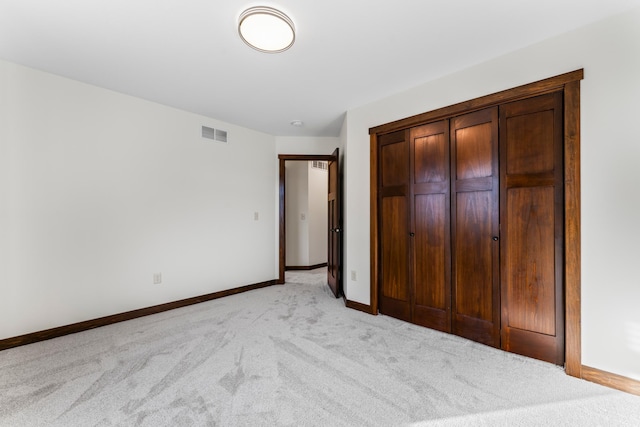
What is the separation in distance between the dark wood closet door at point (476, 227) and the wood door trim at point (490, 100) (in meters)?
0.07

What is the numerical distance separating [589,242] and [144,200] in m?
4.11

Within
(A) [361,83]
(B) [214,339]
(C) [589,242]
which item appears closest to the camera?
(C) [589,242]

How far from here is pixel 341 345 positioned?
7.60 feet

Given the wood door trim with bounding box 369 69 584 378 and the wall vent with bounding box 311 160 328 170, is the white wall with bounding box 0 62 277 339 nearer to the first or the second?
the wall vent with bounding box 311 160 328 170

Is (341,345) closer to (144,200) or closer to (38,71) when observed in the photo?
(144,200)

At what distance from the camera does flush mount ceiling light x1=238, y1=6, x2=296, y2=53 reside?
5.66ft

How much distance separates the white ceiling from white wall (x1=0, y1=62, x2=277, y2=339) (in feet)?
1.25

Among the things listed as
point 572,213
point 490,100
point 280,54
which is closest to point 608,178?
point 572,213

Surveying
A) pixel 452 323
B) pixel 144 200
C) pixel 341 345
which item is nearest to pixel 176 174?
pixel 144 200

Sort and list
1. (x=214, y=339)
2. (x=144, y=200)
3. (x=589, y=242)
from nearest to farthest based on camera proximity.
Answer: (x=589, y=242) → (x=214, y=339) → (x=144, y=200)

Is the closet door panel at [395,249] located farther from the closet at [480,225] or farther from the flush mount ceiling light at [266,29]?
the flush mount ceiling light at [266,29]

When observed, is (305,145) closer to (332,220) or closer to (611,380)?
(332,220)

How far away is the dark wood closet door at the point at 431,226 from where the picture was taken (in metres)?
2.57

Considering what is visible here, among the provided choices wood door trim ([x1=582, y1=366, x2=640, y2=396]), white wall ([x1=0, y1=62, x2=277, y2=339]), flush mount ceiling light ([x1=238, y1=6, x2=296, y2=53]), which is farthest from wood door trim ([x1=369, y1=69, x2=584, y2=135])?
white wall ([x1=0, y1=62, x2=277, y2=339])
